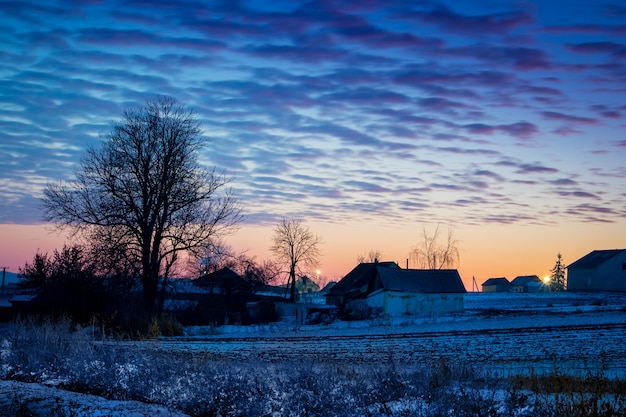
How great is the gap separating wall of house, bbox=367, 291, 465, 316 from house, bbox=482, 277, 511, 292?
117844mm

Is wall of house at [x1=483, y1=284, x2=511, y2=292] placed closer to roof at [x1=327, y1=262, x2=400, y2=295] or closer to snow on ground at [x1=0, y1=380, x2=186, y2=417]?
roof at [x1=327, y1=262, x2=400, y2=295]

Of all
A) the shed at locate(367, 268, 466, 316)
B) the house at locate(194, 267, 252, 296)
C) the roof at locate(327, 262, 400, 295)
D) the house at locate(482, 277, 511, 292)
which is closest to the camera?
the shed at locate(367, 268, 466, 316)

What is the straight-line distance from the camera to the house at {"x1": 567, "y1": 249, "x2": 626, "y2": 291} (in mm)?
112062

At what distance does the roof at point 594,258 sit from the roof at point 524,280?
60.2 metres

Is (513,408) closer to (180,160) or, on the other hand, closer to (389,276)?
(180,160)

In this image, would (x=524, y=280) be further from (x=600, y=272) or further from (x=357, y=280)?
(x=357, y=280)

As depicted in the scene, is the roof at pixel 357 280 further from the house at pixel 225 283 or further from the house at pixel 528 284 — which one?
the house at pixel 528 284

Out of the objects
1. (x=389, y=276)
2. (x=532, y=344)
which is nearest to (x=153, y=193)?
(x=532, y=344)

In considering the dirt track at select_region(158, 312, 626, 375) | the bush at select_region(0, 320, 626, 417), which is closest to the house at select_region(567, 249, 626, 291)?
the dirt track at select_region(158, 312, 626, 375)

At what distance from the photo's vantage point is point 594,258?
11819 cm

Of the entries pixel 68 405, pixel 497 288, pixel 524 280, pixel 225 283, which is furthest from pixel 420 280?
pixel 524 280

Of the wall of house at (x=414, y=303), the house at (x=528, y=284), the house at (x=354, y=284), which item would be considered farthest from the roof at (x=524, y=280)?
the wall of house at (x=414, y=303)

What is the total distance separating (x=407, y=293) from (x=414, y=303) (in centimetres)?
138

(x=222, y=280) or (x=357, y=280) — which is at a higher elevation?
(x=357, y=280)
